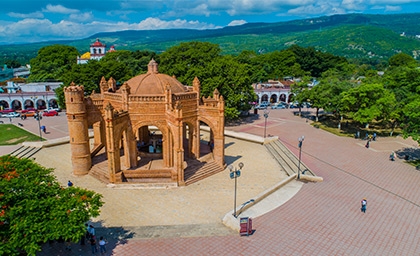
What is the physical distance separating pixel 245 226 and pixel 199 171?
28.4 ft

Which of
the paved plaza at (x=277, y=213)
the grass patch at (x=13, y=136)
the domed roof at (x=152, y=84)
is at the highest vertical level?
the domed roof at (x=152, y=84)

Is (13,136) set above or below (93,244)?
below

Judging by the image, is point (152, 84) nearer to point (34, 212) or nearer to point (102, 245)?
point (102, 245)

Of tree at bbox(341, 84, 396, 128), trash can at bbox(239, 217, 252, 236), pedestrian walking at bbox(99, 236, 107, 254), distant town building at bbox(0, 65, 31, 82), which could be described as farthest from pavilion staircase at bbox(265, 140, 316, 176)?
distant town building at bbox(0, 65, 31, 82)

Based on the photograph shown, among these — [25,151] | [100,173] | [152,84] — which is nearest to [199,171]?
[100,173]

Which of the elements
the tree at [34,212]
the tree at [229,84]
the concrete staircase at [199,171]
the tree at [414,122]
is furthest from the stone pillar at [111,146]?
the tree at [414,122]

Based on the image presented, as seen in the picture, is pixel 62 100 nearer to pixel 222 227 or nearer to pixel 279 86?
pixel 222 227

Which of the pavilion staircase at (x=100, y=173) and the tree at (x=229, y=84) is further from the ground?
the tree at (x=229, y=84)

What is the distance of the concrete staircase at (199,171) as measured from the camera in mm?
23234

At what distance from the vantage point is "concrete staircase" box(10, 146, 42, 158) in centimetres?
2878

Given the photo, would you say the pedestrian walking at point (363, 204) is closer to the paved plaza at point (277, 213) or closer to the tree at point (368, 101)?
the paved plaza at point (277, 213)

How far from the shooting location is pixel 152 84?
2483cm

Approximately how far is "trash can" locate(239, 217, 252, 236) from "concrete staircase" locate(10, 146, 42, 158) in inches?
890

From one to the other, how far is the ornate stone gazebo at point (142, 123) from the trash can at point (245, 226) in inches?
294
